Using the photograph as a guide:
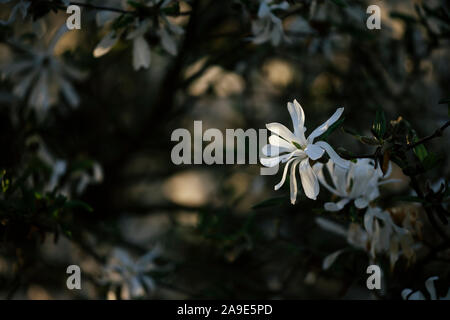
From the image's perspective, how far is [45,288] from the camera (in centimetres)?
162

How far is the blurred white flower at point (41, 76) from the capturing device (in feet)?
4.14

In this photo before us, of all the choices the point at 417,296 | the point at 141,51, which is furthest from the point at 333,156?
the point at 141,51

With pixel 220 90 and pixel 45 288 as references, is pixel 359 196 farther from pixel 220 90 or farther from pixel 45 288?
pixel 45 288

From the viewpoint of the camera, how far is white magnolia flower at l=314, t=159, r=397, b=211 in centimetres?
86

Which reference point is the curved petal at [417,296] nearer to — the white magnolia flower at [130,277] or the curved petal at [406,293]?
the curved petal at [406,293]

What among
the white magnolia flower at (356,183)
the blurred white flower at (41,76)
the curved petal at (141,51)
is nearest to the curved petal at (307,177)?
the white magnolia flower at (356,183)

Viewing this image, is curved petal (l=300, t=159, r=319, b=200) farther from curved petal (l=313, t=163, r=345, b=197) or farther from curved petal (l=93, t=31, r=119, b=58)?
curved petal (l=93, t=31, r=119, b=58)

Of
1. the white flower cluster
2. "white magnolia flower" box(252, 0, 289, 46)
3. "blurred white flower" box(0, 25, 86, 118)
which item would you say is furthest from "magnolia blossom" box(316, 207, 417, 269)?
"blurred white flower" box(0, 25, 86, 118)

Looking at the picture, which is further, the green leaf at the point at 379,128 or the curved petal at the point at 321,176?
the curved petal at the point at 321,176

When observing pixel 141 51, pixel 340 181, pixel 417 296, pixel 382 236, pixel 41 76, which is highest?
pixel 41 76

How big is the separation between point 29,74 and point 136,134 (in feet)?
1.40

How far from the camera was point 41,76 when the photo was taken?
1.31 metres

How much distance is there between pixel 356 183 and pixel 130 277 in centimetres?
71

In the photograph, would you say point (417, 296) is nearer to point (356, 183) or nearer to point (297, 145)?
point (356, 183)
